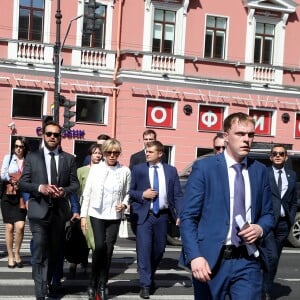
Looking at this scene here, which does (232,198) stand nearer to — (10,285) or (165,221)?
(165,221)

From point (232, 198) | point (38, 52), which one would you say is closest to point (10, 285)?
point (232, 198)

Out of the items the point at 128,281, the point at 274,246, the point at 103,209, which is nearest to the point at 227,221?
the point at 103,209

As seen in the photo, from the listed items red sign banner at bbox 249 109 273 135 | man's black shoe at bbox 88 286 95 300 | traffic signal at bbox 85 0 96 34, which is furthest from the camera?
red sign banner at bbox 249 109 273 135

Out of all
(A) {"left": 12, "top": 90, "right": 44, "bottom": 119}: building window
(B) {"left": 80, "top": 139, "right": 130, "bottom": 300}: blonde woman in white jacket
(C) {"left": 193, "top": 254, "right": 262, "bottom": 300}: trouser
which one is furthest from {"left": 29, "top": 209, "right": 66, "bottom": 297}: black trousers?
(A) {"left": 12, "top": 90, "right": 44, "bottom": 119}: building window

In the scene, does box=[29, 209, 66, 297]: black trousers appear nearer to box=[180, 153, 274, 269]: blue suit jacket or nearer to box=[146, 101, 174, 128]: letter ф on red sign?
box=[180, 153, 274, 269]: blue suit jacket

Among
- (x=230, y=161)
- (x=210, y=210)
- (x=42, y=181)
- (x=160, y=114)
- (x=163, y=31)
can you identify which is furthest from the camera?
(x=160, y=114)

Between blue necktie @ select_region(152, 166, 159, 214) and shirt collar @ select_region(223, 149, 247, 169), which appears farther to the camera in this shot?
blue necktie @ select_region(152, 166, 159, 214)

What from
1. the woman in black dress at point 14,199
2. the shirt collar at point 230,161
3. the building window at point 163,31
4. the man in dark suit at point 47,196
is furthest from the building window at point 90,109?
the shirt collar at point 230,161

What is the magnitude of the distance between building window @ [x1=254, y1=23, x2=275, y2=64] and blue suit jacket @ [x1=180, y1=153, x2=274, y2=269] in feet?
89.0

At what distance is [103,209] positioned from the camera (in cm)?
831

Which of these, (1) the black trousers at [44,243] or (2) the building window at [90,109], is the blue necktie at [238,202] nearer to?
(1) the black trousers at [44,243]

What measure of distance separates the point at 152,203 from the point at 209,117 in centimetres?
2231

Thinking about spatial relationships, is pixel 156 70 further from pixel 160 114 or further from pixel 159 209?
pixel 159 209

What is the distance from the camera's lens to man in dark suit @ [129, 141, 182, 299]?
9.01 meters
